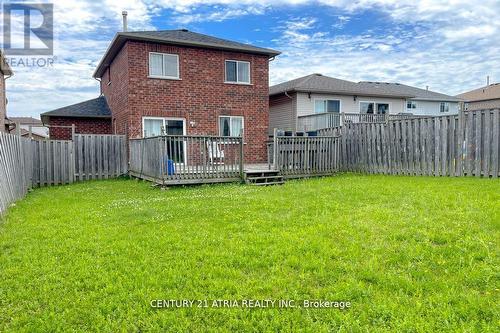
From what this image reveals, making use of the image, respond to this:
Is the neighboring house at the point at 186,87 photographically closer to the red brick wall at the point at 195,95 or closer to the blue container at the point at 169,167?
the red brick wall at the point at 195,95

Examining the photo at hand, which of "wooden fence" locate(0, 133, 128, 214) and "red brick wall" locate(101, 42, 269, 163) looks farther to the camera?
"red brick wall" locate(101, 42, 269, 163)

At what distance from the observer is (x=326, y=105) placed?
2166cm

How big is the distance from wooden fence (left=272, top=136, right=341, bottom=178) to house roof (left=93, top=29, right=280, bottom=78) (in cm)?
623

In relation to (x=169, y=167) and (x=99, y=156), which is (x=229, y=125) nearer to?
(x=99, y=156)

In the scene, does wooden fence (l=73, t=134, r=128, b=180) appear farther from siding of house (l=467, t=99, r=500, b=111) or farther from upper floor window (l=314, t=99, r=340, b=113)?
siding of house (l=467, t=99, r=500, b=111)

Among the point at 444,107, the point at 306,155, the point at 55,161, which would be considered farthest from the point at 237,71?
the point at 444,107

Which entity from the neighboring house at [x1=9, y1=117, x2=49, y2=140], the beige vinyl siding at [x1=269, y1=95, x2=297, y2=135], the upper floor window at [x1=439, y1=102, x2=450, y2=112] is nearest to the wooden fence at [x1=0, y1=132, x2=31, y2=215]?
the neighboring house at [x1=9, y1=117, x2=49, y2=140]

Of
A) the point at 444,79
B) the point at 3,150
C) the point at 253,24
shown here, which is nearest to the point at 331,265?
the point at 3,150

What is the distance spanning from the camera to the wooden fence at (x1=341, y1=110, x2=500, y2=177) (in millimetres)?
9203

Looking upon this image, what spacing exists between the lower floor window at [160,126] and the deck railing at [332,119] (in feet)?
25.6

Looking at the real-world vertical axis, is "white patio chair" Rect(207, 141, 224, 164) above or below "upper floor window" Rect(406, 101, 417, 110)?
below

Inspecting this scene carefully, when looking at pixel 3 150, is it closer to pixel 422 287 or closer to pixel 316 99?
pixel 422 287

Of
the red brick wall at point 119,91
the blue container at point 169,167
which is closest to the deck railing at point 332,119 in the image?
the red brick wall at point 119,91

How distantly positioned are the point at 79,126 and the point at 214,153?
31.4 ft
